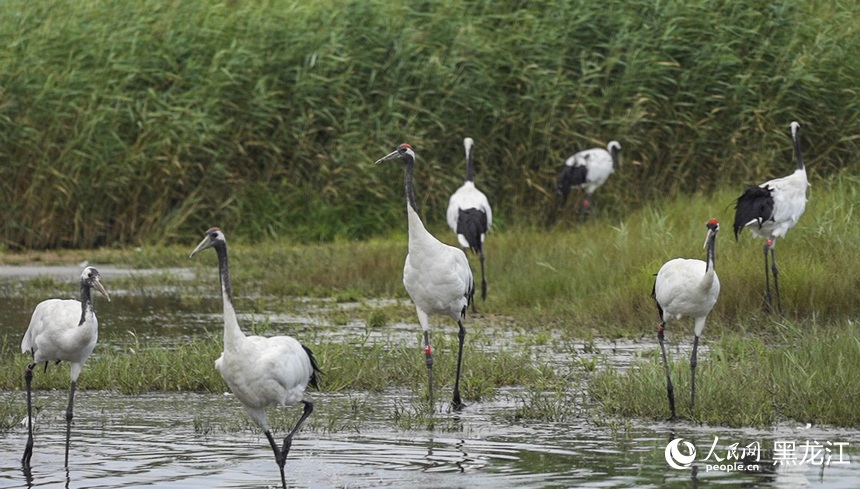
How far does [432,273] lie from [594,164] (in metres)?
7.62

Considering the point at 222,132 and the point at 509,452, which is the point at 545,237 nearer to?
the point at 222,132

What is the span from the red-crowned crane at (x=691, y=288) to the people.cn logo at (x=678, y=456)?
0.91 m

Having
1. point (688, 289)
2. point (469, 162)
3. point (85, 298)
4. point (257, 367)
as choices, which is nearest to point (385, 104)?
point (469, 162)

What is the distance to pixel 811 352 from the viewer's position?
29.1 ft

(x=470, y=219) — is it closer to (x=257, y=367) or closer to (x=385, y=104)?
(x=385, y=104)

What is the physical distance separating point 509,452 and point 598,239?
→ 24.0 feet

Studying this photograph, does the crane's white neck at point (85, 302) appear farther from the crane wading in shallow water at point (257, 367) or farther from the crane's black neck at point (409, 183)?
the crane's black neck at point (409, 183)

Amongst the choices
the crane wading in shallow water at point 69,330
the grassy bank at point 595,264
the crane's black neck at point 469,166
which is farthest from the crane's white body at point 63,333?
the crane's black neck at point 469,166

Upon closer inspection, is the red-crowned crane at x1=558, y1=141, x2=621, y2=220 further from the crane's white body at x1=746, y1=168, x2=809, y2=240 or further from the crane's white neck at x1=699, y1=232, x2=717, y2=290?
the crane's white neck at x1=699, y1=232, x2=717, y2=290

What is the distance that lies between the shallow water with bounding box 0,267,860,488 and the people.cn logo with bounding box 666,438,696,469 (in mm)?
44

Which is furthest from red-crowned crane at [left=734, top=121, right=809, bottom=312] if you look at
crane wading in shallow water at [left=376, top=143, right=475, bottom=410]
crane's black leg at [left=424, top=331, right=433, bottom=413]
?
crane's black leg at [left=424, top=331, right=433, bottom=413]

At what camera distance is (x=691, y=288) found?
8.73 m

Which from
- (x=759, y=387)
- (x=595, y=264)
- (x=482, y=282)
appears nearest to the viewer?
(x=759, y=387)

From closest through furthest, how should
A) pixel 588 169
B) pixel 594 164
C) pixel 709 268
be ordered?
1. pixel 709 268
2. pixel 588 169
3. pixel 594 164
